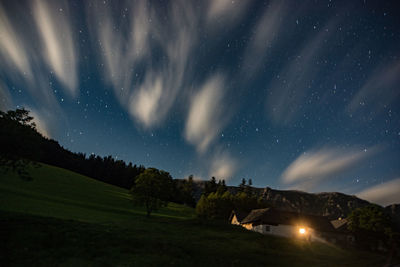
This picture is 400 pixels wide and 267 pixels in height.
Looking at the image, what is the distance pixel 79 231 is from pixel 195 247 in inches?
443

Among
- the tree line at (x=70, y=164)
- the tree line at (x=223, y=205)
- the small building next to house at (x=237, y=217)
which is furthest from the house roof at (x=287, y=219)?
the tree line at (x=70, y=164)

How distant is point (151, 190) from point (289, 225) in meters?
34.4

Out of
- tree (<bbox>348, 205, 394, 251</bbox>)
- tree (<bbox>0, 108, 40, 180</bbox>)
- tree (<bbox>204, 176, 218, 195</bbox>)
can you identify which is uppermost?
tree (<bbox>204, 176, 218, 195</bbox>)

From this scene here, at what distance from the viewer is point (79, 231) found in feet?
81.3

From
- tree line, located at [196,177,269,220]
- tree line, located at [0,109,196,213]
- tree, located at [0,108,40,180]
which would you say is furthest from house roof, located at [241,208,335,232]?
tree, located at [0,108,40,180]

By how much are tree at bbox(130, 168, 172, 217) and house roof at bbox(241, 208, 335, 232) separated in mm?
23828

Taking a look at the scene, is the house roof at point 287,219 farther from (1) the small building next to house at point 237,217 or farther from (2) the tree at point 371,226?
(2) the tree at point 371,226

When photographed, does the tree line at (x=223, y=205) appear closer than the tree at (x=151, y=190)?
No

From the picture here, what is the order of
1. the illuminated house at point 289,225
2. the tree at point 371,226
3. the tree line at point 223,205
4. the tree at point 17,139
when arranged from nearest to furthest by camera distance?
the tree at point 17,139 → the illuminated house at point 289,225 → the tree at point 371,226 → the tree line at point 223,205

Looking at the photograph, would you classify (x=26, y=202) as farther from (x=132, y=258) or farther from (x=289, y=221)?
(x=289, y=221)

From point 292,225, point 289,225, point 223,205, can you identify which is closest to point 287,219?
point 292,225

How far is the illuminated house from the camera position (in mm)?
62125

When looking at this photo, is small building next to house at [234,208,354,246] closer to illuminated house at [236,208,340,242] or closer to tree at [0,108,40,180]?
illuminated house at [236,208,340,242]

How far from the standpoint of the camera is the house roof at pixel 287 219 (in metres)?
63.2
